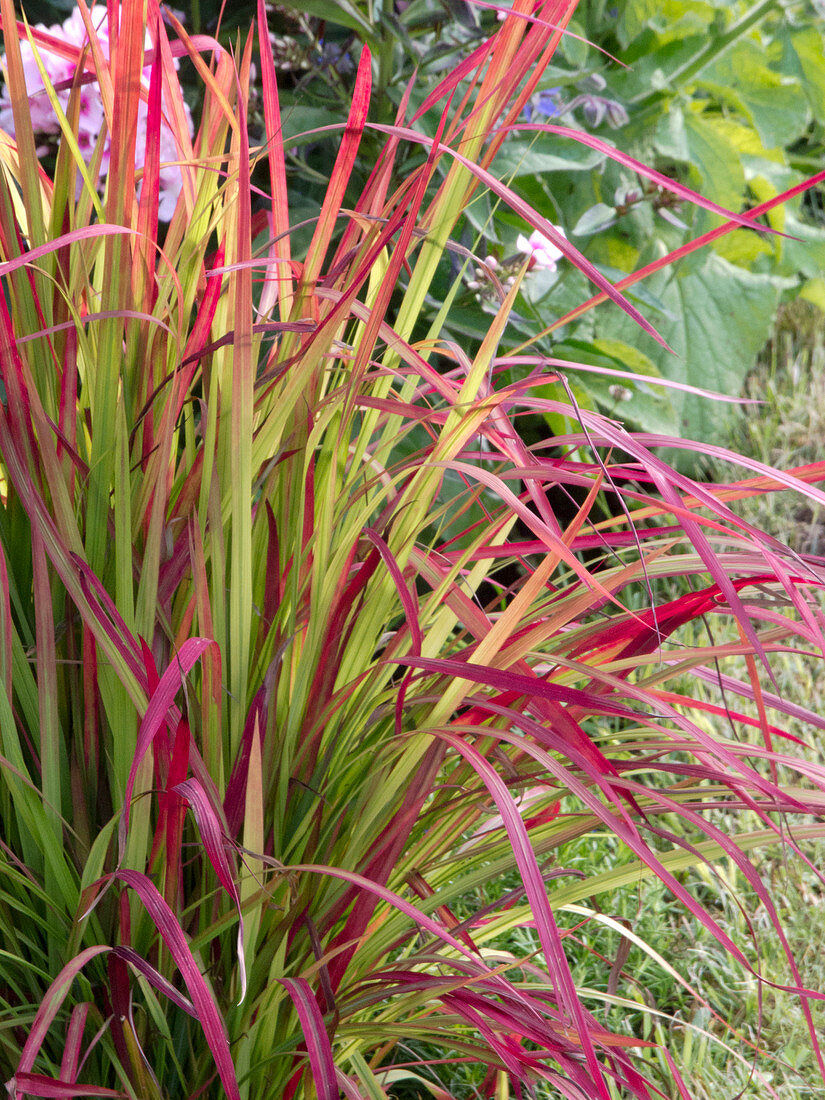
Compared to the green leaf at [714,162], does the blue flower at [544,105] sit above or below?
above

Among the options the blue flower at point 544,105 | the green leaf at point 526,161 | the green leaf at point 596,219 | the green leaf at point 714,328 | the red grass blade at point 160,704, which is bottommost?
the green leaf at point 714,328

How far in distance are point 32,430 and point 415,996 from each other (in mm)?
397

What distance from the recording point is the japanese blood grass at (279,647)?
50 cm

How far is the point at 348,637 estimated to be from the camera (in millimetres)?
598

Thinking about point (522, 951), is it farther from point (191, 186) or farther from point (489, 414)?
point (191, 186)

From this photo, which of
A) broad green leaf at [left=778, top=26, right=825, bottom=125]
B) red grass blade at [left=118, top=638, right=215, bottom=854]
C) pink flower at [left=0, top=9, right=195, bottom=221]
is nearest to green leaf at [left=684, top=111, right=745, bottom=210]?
broad green leaf at [left=778, top=26, right=825, bottom=125]

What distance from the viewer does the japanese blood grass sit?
50 centimetres

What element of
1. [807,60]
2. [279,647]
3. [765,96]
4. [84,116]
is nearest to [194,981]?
[279,647]

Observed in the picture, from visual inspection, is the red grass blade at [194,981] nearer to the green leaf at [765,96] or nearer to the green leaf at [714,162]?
the green leaf at [714,162]

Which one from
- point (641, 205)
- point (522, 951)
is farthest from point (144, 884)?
point (641, 205)

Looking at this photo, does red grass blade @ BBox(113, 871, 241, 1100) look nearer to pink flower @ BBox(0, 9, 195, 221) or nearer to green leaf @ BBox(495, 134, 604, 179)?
pink flower @ BBox(0, 9, 195, 221)

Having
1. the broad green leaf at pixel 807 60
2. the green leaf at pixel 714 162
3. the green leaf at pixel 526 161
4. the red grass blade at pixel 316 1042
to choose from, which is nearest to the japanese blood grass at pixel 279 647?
the red grass blade at pixel 316 1042

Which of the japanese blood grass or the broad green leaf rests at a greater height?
the broad green leaf

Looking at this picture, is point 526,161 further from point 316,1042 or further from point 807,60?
point 807,60
